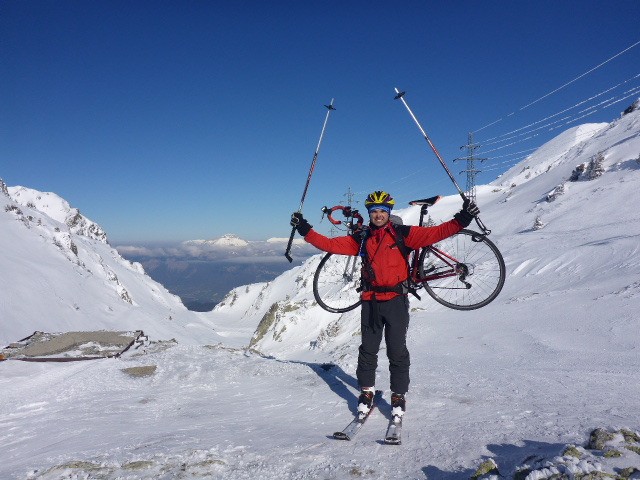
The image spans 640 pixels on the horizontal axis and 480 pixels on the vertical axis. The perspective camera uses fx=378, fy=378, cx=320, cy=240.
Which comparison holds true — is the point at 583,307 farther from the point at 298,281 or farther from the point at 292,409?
the point at 298,281

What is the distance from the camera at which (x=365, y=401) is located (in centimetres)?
611

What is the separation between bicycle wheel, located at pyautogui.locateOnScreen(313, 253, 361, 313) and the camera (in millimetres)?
9195

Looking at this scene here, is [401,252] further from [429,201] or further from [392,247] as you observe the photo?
[429,201]

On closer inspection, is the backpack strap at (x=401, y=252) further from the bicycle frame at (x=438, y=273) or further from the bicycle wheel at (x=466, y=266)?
the bicycle wheel at (x=466, y=266)

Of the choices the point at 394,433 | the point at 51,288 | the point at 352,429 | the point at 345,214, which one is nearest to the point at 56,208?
the point at 51,288

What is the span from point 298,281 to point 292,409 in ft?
265

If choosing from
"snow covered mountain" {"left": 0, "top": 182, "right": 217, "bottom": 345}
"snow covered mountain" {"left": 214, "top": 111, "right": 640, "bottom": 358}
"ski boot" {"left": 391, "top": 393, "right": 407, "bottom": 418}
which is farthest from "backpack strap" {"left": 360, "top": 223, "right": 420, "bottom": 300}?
"snow covered mountain" {"left": 0, "top": 182, "right": 217, "bottom": 345}

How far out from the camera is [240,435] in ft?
18.2

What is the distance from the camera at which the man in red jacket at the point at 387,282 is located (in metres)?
6.18

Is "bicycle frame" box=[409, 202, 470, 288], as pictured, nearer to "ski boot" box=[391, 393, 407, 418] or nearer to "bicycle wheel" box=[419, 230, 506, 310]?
"bicycle wheel" box=[419, 230, 506, 310]

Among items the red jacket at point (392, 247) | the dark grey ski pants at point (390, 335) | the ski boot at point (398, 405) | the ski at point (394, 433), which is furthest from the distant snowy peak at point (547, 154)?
the ski at point (394, 433)

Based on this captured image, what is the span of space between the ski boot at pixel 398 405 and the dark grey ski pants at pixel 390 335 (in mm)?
191

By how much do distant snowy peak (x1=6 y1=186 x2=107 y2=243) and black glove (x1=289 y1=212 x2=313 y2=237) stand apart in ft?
344

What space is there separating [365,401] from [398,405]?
594mm
